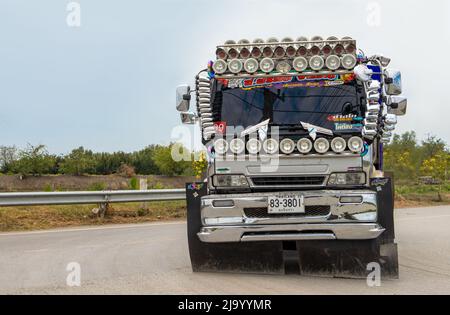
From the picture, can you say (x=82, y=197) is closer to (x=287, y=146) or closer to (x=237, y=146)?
(x=237, y=146)

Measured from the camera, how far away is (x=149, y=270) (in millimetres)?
6316

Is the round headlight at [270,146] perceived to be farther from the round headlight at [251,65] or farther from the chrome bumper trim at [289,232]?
the round headlight at [251,65]

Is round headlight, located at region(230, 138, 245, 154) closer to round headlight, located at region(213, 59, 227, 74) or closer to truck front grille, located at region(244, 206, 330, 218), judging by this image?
truck front grille, located at region(244, 206, 330, 218)

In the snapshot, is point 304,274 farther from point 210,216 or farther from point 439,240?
point 439,240

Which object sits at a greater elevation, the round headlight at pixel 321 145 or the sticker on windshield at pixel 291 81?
the sticker on windshield at pixel 291 81

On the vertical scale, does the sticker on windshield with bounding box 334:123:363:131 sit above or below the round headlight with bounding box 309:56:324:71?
below

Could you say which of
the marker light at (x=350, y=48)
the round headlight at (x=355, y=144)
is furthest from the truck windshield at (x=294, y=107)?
the marker light at (x=350, y=48)

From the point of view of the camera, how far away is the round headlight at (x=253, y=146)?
598 cm

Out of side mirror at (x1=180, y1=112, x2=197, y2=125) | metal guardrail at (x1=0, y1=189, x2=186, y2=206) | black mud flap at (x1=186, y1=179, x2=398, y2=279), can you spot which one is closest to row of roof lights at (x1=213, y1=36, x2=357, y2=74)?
side mirror at (x1=180, y1=112, x2=197, y2=125)

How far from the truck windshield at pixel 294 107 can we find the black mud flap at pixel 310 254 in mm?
925

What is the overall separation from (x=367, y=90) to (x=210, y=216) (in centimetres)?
245

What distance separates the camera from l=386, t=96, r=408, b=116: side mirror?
21.2ft

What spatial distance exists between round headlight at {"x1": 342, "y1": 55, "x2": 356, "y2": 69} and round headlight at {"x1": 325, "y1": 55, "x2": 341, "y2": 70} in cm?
6
